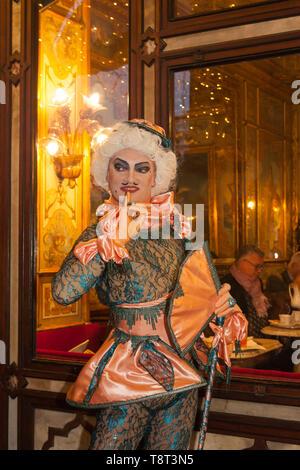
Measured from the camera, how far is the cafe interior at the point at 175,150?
2.67 meters

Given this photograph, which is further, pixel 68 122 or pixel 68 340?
pixel 68 122

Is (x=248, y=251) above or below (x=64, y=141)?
below

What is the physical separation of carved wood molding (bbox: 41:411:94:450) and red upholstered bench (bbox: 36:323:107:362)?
318mm

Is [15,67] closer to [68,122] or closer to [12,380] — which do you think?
[68,122]

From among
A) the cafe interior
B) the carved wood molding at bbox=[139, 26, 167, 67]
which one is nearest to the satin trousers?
the cafe interior

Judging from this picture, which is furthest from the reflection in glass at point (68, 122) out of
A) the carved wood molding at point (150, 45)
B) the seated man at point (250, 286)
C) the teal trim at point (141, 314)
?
the teal trim at point (141, 314)

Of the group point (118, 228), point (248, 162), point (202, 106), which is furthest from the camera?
point (202, 106)

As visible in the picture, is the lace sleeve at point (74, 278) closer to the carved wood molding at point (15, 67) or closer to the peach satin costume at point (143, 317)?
the peach satin costume at point (143, 317)

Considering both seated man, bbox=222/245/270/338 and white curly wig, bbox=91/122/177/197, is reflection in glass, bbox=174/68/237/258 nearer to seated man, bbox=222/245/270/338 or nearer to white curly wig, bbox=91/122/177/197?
seated man, bbox=222/245/270/338

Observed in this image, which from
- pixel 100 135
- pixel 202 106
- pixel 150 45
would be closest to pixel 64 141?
pixel 100 135

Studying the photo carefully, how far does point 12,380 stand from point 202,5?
2.40 metres

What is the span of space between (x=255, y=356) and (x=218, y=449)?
50 cm

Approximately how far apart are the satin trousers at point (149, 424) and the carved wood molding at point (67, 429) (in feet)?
3.42

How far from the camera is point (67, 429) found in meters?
3.07
